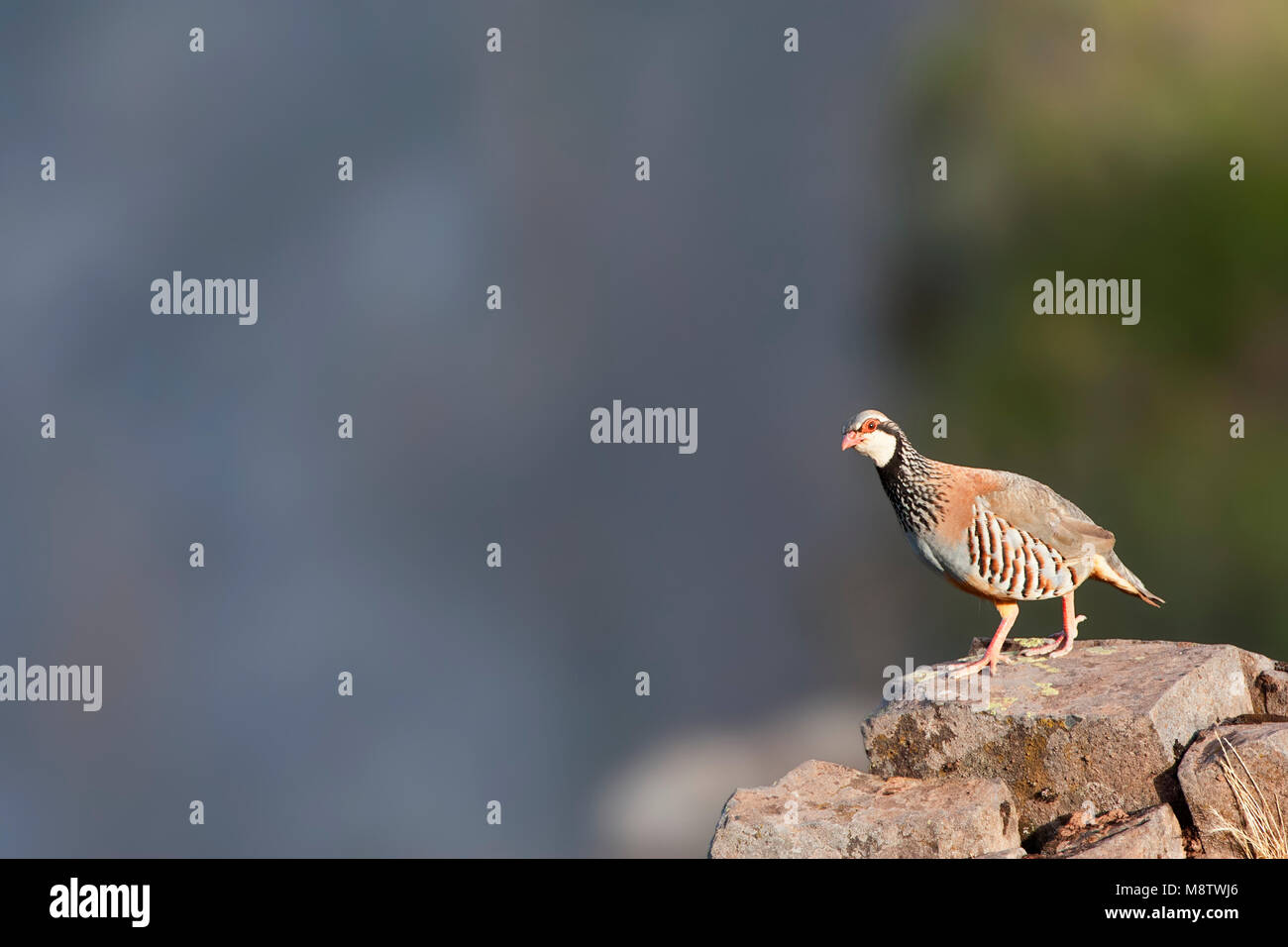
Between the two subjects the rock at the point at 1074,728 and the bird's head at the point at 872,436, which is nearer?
the rock at the point at 1074,728

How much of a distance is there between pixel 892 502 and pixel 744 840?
7.47 ft

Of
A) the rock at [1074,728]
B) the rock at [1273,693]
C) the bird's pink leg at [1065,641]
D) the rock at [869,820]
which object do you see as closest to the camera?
the rock at [869,820]

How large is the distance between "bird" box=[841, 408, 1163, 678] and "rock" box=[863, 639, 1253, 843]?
48 centimetres

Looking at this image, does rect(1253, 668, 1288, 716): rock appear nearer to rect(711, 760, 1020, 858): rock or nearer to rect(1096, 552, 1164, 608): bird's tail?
rect(1096, 552, 1164, 608): bird's tail

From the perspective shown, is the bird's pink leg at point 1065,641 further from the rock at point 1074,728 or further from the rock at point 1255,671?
the rock at point 1255,671

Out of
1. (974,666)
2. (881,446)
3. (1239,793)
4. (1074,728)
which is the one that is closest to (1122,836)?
(1239,793)

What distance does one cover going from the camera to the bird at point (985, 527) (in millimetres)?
7320

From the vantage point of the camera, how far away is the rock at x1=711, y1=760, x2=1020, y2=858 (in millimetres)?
6223

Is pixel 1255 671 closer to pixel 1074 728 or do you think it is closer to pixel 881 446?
pixel 1074 728

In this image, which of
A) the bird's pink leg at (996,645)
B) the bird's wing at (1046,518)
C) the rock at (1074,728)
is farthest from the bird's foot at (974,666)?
the bird's wing at (1046,518)

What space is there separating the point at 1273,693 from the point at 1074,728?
4.85 ft
